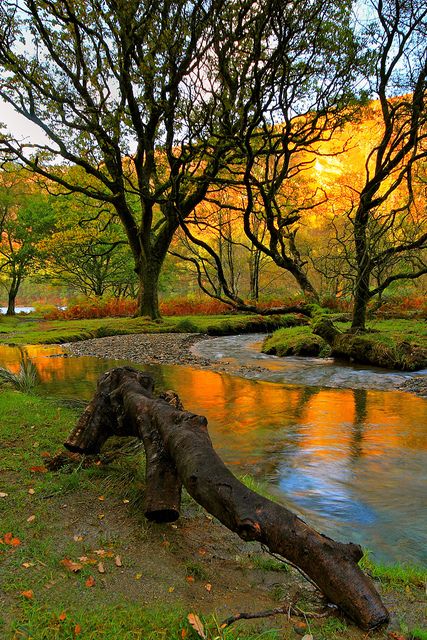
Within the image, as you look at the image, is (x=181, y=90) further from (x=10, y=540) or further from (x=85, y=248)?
(x=85, y=248)

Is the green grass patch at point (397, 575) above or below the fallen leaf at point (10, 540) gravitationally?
below

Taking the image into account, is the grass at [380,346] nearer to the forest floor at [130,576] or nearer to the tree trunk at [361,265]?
the tree trunk at [361,265]

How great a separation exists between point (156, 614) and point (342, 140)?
61.1ft

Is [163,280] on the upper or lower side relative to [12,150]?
lower

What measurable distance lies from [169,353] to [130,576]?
1157cm

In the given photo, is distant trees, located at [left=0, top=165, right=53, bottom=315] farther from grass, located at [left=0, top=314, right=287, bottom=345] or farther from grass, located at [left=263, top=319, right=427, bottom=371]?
grass, located at [left=263, top=319, right=427, bottom=371]

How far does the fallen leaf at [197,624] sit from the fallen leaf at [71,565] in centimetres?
85

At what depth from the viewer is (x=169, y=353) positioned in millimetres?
13922

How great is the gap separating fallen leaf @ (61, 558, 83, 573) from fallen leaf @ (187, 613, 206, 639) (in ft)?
2.77

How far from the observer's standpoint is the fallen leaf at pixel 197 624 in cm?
179

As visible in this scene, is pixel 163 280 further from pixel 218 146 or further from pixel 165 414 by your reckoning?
pixel 165 414

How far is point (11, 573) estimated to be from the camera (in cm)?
233

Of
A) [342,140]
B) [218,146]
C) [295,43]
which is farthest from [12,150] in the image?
[342,140]

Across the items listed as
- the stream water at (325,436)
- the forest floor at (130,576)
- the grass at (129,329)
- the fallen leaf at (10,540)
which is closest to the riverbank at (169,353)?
the stream water at (325,436)
